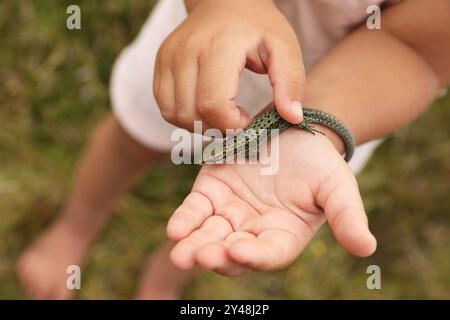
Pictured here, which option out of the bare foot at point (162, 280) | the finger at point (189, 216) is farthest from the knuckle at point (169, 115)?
the bare foot at point (162, 280)

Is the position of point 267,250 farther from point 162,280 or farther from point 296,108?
point 162,280

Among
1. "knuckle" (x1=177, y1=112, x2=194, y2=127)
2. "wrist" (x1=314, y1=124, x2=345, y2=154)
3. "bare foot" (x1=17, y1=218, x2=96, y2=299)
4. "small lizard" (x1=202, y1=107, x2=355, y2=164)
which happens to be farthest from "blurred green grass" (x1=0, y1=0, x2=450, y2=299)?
"knuckle" (x1=177, y1=112, x2=194, y2=127)

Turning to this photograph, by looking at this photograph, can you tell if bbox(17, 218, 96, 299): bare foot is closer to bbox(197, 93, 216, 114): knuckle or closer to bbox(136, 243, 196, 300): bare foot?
bbox(136, 243, 196, 300): bare foot

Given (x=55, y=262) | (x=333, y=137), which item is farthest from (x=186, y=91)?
(x=55, y=262)

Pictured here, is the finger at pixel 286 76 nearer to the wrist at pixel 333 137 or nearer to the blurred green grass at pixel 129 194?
the wrist at pixel 333 137

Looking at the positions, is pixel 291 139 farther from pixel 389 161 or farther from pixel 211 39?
pixel 389 161

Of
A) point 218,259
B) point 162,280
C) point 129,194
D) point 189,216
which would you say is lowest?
point 218,259
